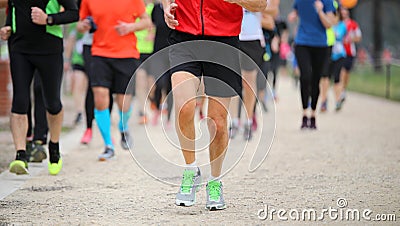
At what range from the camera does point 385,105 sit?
62.3 feet

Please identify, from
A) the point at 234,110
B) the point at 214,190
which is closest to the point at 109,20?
the point at 234,110

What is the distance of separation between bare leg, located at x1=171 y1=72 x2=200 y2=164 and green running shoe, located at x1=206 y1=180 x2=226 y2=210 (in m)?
0.36

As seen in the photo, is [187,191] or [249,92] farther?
[249,92]

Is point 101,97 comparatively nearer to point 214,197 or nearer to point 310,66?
point 214,197

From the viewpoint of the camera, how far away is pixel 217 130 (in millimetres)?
6363

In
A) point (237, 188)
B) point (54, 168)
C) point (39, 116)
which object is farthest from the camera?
point (39, 116)

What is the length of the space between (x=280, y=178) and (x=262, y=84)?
249 inches

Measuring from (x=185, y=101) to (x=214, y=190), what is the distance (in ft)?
2.12

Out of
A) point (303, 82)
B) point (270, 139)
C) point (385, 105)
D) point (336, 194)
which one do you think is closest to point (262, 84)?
point (303, 82)

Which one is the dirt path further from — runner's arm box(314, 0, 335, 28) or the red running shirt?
runner's arm box(314, 0, 335, 28)

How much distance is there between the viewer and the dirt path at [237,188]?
6025 mm

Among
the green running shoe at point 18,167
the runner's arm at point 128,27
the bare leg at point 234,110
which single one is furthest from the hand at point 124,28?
the bare leg at point 234,110

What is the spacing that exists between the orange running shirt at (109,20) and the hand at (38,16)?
1.59 m

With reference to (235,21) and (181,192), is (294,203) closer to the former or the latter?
(181,192)
